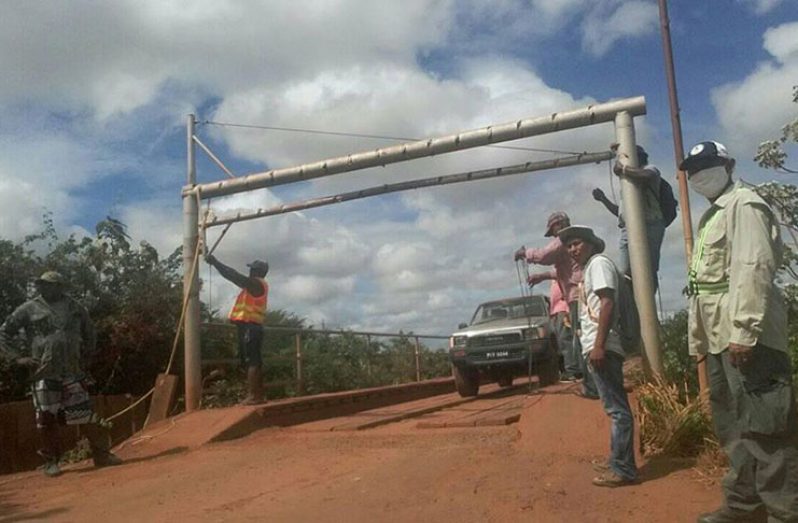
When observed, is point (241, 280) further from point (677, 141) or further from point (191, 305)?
point (677, 141)

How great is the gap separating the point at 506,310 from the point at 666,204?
5.46m

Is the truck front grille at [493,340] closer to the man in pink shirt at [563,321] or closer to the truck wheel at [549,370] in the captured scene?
the truck wheel at [549,370]

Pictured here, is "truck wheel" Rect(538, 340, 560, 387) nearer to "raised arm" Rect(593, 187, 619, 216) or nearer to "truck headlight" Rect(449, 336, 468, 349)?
"truck headlight" Rect(449, 336, 468, 349)

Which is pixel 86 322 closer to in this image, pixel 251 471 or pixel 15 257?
pixel 251 471

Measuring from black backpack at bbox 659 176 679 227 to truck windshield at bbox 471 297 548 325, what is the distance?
195 inches

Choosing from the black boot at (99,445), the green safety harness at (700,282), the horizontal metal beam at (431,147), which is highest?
the horizontal metal beam at (431,147)

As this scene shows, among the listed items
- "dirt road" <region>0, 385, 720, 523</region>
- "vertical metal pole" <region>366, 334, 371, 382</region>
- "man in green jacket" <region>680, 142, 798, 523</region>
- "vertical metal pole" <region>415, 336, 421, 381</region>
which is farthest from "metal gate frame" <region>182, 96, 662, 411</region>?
"vertical metal pole" <region>415, 336, 421, 381</region>

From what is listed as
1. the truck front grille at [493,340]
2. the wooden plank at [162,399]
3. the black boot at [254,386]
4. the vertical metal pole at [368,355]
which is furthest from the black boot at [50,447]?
the vertical metal pole at [368,355]

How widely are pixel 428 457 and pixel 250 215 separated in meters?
5.06

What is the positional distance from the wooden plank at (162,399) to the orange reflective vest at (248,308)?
134 centimetres

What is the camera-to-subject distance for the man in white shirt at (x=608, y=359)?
16.9 feet

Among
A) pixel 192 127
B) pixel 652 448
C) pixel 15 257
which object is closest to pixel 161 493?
pixel 652 448

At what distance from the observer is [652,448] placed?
5.88 metres

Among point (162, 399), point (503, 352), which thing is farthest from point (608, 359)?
point (162, 399)
